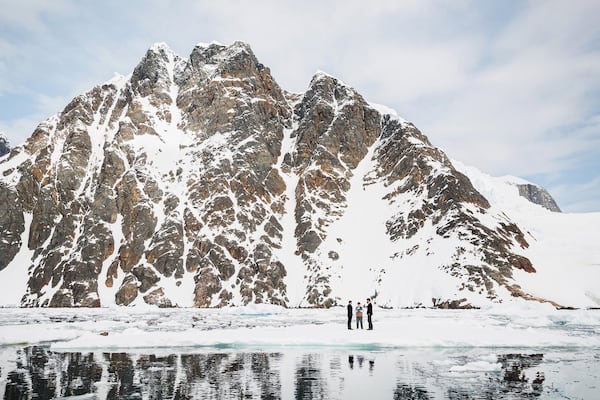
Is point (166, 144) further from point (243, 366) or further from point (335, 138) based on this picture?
point (243, 366)

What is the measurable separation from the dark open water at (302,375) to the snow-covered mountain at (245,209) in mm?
75325

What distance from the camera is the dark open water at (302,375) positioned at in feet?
57.2

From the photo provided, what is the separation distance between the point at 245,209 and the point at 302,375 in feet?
405

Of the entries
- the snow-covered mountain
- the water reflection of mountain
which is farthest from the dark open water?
the snow-covered mountain

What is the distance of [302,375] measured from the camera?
2139cm

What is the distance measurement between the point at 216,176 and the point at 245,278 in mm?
38798

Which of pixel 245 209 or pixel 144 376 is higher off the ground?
pixel 245 209

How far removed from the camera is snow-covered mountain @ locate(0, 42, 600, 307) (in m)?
116

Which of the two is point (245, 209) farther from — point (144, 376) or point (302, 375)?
point (302, 375)

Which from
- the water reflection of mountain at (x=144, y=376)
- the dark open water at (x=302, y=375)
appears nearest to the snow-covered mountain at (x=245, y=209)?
the dark open water at (x=302, y=375)

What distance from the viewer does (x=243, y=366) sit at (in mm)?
24406

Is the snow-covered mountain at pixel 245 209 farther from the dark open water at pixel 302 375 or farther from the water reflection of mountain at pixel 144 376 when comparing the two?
the water reflection of mountain at pixel 144 376

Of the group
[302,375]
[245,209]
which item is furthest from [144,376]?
[245,209]

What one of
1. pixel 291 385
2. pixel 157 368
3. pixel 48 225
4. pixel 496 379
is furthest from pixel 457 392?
pixel 48 225
